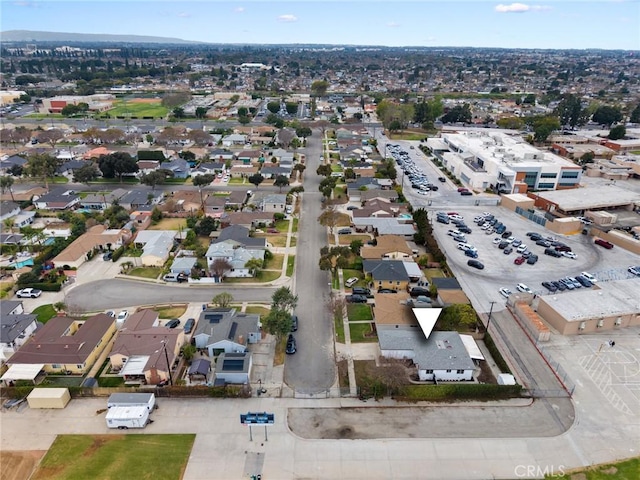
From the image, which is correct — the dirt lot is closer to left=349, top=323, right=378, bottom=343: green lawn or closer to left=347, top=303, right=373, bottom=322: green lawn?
left=349, top=323, right=378, bottom=343: green lawn

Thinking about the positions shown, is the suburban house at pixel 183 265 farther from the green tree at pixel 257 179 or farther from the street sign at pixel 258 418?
the green tree at pixel 257 179

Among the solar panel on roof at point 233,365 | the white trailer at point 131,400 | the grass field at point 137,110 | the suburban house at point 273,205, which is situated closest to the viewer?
the white trailer at point 131,400

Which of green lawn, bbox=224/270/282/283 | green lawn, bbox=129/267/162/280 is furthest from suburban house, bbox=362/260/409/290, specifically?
green lawn, bbox=129/267/162/280

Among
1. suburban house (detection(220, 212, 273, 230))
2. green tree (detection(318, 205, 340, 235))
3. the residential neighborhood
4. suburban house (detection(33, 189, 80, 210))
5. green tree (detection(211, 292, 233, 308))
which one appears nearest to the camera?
the residential neighborhood

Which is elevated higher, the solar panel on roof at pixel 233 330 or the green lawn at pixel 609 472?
the solar panel on roof at pixel 233 330

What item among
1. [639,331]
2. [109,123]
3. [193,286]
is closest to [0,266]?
[193,286]

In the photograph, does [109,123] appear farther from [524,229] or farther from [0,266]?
[524,229]

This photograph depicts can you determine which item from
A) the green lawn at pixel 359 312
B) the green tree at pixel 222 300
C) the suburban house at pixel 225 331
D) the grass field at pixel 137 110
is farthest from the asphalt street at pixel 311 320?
the grass field at pixel 137 110
